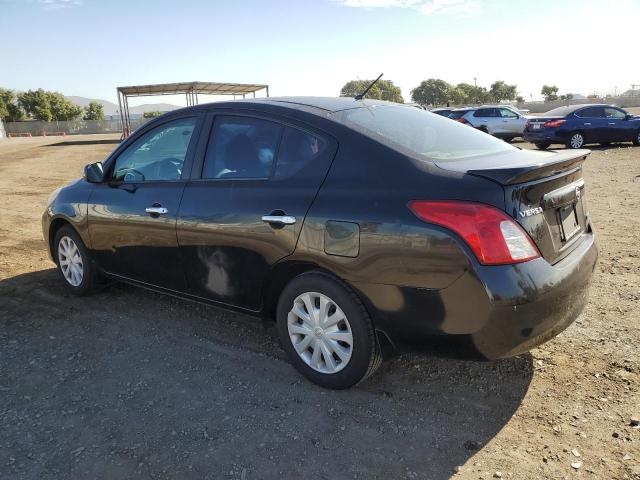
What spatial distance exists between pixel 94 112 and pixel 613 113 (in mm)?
85767

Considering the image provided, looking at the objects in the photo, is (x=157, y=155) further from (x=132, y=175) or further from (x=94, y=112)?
(x=94, y=112)

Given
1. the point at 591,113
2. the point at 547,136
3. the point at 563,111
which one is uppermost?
the point at 563,111

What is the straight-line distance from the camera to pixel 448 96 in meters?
104

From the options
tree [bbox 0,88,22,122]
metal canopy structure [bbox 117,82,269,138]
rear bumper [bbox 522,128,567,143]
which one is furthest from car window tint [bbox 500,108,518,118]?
tree [bbox 0,88,22,122]

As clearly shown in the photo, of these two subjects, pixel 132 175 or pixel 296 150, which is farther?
pixel 132 175

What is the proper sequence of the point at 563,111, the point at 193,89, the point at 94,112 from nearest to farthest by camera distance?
the point at 563,111 < the point at 193,89 < the point at 94,112

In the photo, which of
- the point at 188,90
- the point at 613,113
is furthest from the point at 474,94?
the point at 613,113

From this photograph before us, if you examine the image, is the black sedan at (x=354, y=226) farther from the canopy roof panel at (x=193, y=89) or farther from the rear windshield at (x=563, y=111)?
the canopy roof panel at (x=193, y=89)

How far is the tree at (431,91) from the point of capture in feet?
359

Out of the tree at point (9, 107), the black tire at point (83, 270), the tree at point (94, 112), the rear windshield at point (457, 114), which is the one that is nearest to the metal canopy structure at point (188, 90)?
the rear windshield at point (457, 114)

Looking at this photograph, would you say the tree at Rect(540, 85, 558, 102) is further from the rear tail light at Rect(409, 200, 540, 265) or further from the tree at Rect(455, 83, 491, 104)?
the rear tail light at Rect(409, 200, 540, 265)

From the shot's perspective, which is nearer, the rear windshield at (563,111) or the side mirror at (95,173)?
the side mirror at (95,173)

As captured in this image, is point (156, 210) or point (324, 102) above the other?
point (324, 102)

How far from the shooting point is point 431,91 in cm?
11469
